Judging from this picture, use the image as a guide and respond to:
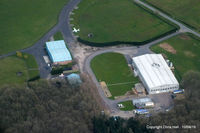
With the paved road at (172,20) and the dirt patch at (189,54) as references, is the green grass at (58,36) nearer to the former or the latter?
the paved road at (172,20)

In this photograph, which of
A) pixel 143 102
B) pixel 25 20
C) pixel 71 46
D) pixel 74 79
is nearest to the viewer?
pixel 143 102

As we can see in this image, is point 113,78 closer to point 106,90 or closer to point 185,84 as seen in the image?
point 106,90

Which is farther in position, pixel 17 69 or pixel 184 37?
pixel 184 37

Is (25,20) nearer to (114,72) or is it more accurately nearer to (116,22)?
(116,22)

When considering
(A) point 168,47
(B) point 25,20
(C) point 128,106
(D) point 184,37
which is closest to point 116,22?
(A) point 168,47

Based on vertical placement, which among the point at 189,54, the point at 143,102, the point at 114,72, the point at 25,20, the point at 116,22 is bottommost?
the point at 143,102

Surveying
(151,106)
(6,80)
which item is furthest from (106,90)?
(6,80)

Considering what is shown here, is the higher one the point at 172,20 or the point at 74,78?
the point at 172,20
